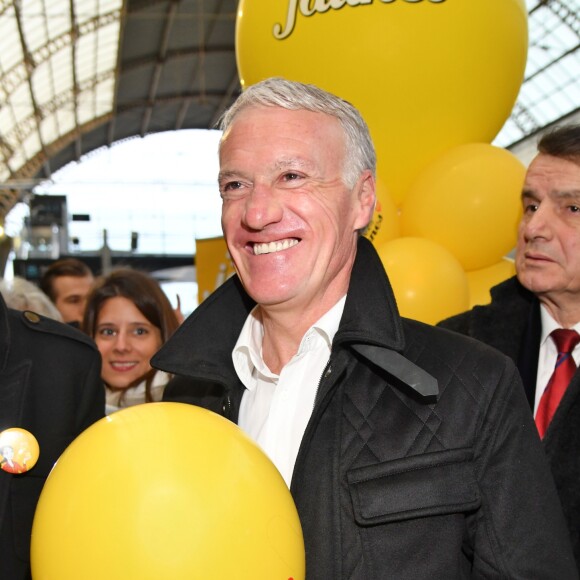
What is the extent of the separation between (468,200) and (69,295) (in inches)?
98.2

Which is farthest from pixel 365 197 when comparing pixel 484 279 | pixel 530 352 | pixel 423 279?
pixel 484 279

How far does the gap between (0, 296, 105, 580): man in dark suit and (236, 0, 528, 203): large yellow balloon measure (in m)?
1.41

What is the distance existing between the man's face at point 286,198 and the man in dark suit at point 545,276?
81cm

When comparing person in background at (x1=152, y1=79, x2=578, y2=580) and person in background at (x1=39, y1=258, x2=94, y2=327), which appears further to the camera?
person in background at (x1=39, y1=258, x2=94, y2=327)

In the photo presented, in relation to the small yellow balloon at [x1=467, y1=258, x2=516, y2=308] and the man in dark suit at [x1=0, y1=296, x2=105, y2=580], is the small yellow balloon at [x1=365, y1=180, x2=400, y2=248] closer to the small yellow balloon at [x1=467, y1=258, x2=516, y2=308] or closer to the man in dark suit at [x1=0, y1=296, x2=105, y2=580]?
the small yellow balloon at [x1=467, y1=258, x2=516, y2=308]

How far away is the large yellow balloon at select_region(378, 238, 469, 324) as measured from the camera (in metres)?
2.82

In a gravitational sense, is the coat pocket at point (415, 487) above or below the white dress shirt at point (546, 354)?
below

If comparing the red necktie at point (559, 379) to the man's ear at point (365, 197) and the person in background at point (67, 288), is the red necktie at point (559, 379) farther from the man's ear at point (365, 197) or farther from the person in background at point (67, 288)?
the person in background at point (67, 288)

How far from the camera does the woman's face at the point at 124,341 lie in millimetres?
3205

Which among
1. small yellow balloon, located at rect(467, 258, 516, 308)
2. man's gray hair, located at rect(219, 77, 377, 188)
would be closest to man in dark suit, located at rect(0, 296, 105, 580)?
man's gray hair, located at rect(219, 77, 377, 188)

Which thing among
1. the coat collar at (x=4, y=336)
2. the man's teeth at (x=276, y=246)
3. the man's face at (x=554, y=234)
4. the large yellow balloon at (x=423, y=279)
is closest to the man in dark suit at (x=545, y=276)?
the man's face at (x=554, y=234)

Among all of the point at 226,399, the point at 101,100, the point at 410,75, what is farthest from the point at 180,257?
the point at 226,399

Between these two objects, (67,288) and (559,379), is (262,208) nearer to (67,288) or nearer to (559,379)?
(559,379)

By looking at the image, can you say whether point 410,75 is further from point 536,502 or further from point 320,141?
point 536,502
